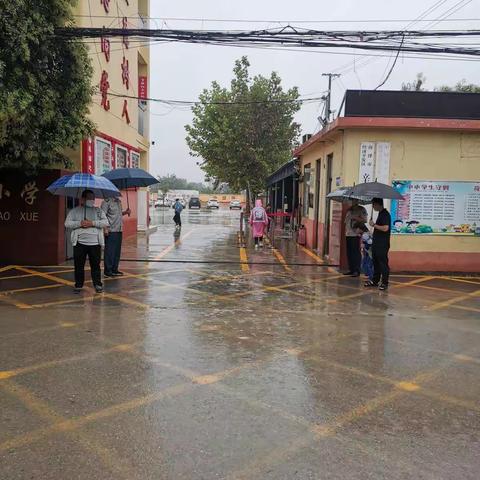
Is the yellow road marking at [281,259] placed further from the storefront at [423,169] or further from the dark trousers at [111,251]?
the dark trousers at [111,251]

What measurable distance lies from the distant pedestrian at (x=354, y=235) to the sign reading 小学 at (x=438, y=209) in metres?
1.35

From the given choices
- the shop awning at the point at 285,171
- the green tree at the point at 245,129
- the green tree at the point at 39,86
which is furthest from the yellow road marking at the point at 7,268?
the green tree at the point at 245,129

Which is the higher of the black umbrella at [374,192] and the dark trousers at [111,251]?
the black umbrella at [374,192]

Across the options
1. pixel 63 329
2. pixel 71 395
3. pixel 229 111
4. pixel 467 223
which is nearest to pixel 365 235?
pixel 467 223

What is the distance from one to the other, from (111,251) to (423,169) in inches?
275

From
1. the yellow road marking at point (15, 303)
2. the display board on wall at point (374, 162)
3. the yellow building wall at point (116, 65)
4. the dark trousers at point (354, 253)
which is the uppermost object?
the yellow building wall at point (116, 65)

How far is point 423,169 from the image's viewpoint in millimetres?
11383

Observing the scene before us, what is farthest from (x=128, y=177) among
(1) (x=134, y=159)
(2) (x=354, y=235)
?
(1) (x=134, y=159)

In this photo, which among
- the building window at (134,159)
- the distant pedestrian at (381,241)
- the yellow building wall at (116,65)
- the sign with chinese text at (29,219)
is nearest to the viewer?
the distant pedestrian at (381,241)

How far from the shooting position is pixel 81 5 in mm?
12820

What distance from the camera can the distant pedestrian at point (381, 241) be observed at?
29.9 feet

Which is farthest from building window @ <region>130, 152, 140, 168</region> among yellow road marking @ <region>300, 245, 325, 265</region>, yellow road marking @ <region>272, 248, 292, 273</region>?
yellow road marking @ <region>300, 245, 325, 265</region>

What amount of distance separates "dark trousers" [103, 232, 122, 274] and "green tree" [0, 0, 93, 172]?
204cm

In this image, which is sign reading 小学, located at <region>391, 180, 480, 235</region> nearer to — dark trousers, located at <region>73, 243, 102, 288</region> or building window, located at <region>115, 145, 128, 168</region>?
dark trousers, located at <region>73, 243, 102, 288</region>
